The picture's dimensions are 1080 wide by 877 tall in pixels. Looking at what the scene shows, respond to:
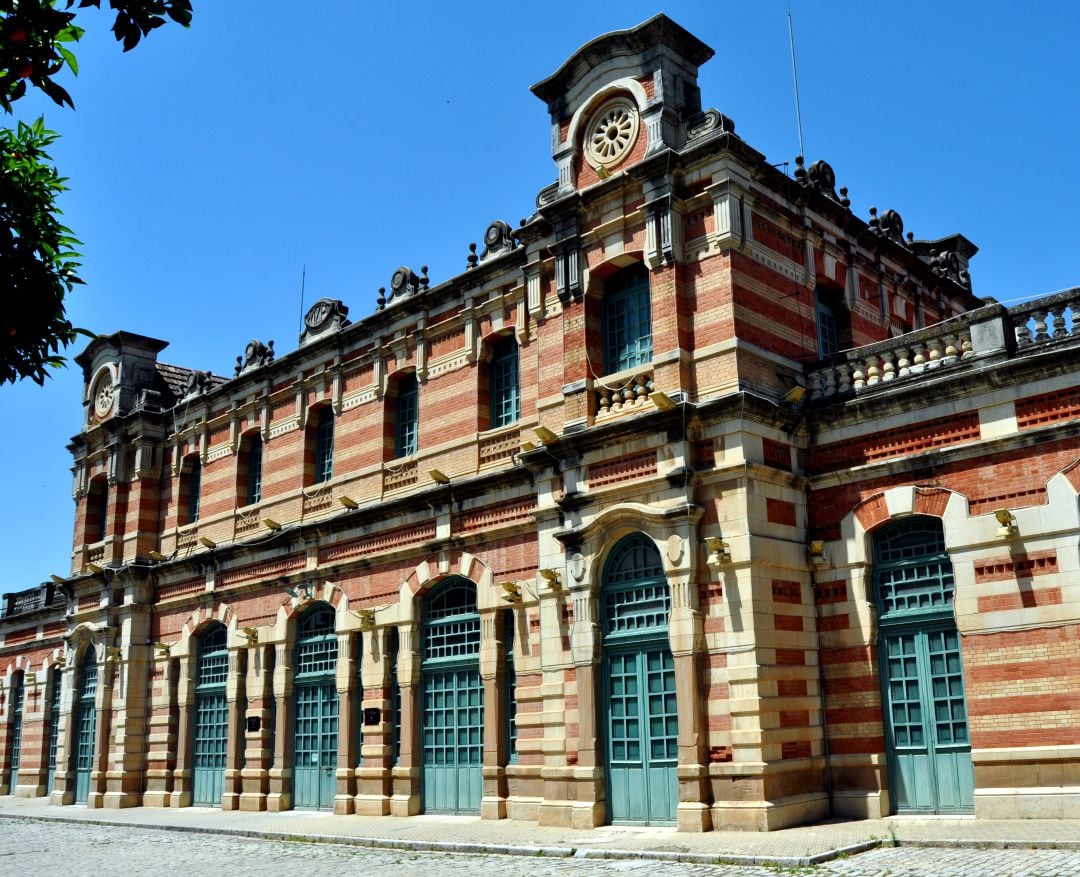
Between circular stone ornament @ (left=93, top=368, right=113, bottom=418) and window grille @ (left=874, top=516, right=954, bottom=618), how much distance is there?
22383 millimetres

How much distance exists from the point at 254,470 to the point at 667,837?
50.3ft

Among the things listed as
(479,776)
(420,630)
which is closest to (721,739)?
(479,776)

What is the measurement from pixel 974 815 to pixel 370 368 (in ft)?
47.2

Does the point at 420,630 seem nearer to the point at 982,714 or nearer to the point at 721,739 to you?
the point at 721,739

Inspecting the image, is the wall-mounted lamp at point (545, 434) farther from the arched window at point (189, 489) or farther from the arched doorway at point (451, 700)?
the arched window at point (189, 489)

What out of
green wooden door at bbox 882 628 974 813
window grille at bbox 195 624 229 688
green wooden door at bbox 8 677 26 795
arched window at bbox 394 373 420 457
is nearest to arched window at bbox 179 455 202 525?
window grille at bbox 195 624 229 688

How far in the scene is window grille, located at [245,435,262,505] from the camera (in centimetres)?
2619

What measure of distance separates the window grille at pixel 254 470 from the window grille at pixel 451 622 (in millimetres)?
7065

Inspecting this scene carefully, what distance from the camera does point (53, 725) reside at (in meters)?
32.6

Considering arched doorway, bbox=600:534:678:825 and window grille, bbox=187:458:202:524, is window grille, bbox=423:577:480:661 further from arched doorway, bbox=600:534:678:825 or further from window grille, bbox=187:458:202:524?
window grille, bbox=187:458:202:524

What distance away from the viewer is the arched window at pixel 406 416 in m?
22.4

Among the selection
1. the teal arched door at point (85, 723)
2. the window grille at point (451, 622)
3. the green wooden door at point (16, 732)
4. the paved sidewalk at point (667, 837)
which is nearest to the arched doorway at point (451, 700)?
the window grille at point (451, 622)

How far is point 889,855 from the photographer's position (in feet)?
40.0

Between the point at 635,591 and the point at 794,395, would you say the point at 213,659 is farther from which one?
the point at 794,395
